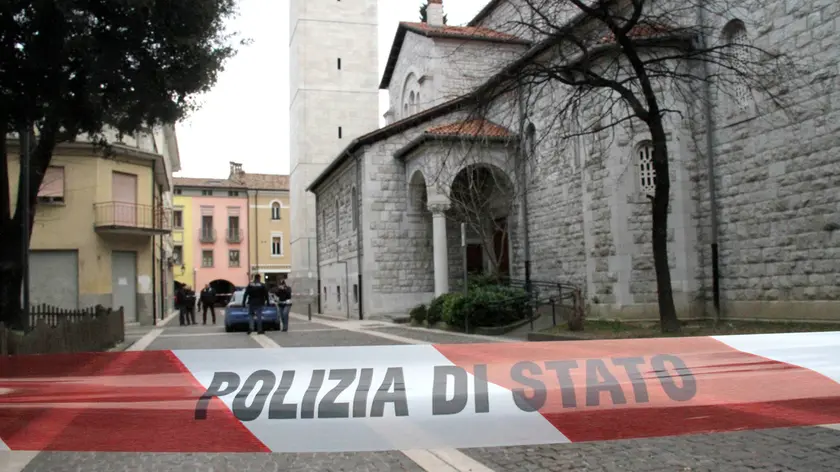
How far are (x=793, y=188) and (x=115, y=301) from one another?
2311 cm

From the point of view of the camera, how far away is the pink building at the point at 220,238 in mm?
64312

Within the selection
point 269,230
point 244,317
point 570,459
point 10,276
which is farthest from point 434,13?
point 269,230

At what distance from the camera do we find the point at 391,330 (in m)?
21.2

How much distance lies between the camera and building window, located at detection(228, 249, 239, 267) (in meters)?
64.9

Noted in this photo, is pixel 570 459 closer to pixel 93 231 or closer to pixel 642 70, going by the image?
pixel 642 70

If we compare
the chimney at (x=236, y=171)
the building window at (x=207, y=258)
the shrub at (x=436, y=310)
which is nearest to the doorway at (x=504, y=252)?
the shrub at (x=436, y=310)

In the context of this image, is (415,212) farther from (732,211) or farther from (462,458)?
(462,458)

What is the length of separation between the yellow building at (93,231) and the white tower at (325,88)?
14.0m

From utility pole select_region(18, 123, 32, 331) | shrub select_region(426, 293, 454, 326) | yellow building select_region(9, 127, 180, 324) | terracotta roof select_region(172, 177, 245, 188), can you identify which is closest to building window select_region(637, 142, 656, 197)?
shrub select_region(426, 293, 454, 326)

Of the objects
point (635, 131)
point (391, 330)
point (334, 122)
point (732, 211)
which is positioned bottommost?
point (391, 330)

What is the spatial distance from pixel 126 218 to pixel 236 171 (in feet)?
143

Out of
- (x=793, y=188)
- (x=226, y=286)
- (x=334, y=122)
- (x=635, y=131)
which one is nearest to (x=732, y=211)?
(x=793, y=188)

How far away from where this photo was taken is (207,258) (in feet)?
212

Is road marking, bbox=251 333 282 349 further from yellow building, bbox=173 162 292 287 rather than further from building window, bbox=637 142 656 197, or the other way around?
yellow building, bbox=173 162 292 287
